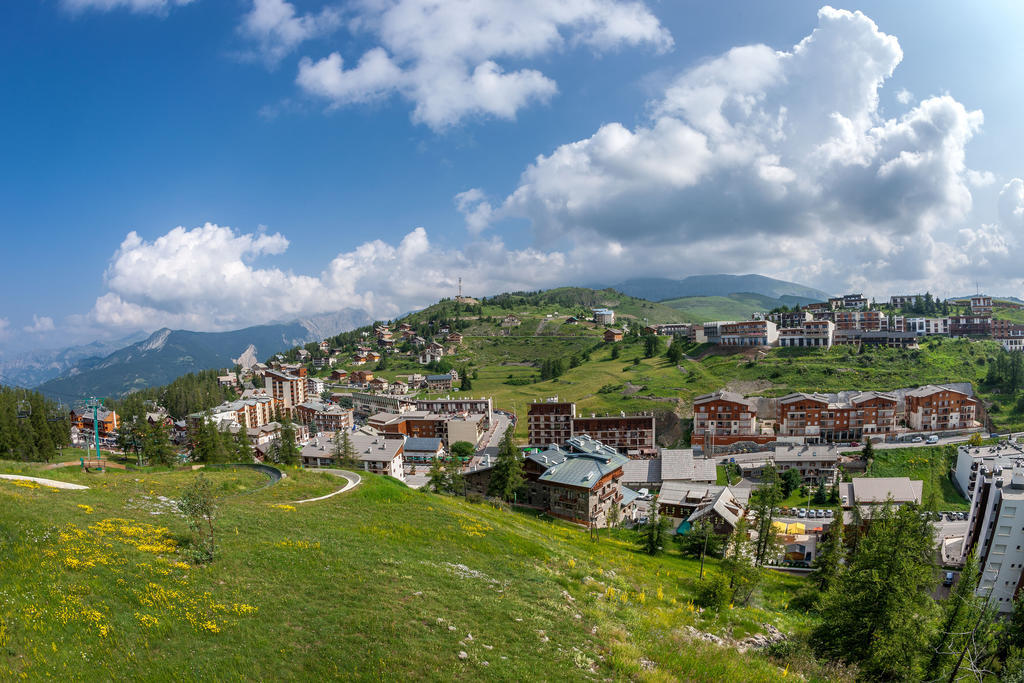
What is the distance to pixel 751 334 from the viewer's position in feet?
457

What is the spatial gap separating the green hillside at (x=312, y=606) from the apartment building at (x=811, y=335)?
124643mm

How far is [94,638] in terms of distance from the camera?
13.1m

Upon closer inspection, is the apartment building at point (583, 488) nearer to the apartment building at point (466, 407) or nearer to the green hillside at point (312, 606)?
the green hillside at point (312, 606)

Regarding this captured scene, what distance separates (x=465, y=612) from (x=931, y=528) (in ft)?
86.6

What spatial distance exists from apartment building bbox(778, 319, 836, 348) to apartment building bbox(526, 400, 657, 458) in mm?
65120

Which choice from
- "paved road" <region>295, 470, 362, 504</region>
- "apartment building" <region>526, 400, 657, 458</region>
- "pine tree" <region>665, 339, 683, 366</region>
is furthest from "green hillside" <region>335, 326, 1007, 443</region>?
"paved road" <region>295, 470, 362, 504</region>

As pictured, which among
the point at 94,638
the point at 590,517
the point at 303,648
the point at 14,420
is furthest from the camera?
the point at 14,420

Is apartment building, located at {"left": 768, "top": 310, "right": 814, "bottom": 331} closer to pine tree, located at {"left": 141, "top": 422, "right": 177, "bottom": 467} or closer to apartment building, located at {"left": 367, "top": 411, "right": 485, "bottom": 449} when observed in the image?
apartment building, located at {"left": 367, "top": 411, "right": 485, "bottom": 449}

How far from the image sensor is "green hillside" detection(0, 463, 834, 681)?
1320 cm

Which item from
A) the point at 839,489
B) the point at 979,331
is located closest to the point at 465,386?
the point at 839,489

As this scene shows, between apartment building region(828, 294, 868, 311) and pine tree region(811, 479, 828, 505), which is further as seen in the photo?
apartment building region(828, 294, 868, 311)

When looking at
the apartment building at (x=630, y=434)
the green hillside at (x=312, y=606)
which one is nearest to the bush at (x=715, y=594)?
the green hillside at (x=312, y=606)

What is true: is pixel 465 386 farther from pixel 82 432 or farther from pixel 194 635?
pixel 194 635

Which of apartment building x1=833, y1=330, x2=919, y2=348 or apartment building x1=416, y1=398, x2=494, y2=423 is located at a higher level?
apartment building x1=833, y1=330, x2=919, y2=348
